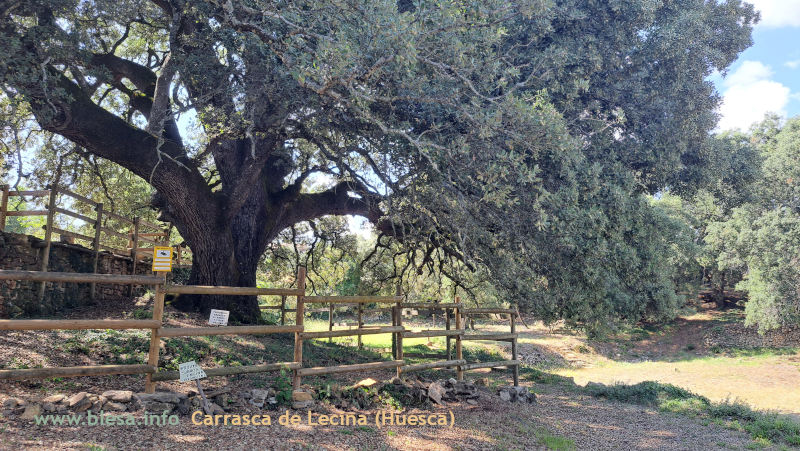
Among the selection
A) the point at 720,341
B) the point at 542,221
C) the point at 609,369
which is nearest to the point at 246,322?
the point at 542,221

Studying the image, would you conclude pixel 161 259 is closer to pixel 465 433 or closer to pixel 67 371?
pixel 67 371

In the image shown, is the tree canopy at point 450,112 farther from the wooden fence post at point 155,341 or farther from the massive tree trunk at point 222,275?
the wooden fence post at point 155,341

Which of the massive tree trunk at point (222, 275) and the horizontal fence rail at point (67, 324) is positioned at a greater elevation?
the massive tree trunk at point (222, 275)

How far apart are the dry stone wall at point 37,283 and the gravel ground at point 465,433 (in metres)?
6.23

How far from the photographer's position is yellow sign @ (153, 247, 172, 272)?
5.58 metres

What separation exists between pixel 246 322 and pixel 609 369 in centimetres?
1745

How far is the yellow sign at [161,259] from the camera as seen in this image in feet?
18.3

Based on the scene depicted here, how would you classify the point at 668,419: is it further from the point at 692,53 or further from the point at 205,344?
the point at 205,344

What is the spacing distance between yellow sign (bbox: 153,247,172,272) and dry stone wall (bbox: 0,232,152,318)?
19.4ft

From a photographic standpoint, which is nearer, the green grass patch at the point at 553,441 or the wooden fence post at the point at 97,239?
the green grass patch at the point at 553,441

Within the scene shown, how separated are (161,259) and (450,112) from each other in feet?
14.7

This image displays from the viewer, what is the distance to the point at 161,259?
222 inches

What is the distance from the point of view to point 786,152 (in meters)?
26.7

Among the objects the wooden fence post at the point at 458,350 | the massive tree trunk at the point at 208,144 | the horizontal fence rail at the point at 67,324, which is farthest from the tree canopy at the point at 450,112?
the horizontal fence rail at the point at 67,324
